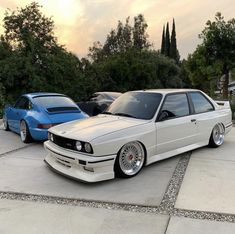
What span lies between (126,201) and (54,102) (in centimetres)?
470


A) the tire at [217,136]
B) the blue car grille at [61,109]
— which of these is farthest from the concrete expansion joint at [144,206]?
the blue car grille at [61,109]

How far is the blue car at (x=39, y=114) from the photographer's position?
7707 millimetres

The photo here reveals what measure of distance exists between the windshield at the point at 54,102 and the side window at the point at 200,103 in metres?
3.04

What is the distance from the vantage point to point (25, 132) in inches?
322

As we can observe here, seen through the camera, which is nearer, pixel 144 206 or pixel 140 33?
pixel 144 206

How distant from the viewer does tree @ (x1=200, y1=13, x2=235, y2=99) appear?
1770cm

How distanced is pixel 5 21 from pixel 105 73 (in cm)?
1106

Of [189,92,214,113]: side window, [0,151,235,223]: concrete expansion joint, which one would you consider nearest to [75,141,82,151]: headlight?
[0,151,235,223]: concrete expansion joint

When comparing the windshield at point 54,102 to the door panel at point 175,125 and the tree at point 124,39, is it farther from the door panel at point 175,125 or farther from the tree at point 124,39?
the tree at point 124,39

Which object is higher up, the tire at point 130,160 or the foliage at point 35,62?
the foliage at point 35,62

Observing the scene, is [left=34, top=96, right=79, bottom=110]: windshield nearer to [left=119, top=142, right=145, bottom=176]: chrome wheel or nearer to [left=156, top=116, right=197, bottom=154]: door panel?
[left=156, top=116, right=197, bottom=154]: door panel

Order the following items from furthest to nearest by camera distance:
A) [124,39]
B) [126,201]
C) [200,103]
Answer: [124,39] < [200,103] < [126,201]

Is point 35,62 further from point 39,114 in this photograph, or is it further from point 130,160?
point 130,160

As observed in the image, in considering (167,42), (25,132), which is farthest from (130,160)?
(167,42)
